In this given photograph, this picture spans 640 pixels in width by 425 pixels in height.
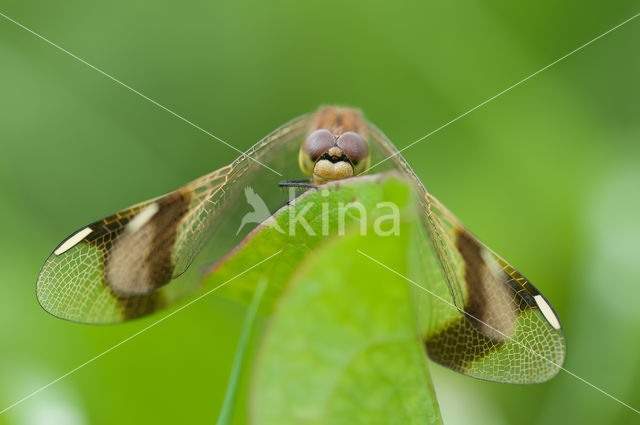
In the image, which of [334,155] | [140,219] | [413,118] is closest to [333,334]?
[140,219]

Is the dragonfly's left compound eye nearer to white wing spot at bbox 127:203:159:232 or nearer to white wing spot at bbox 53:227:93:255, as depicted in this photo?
white wing spot at bbox 127:203:159:232

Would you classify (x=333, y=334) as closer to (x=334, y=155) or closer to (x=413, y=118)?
(x=334, y=155)

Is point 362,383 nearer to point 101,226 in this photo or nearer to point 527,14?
point 101,226

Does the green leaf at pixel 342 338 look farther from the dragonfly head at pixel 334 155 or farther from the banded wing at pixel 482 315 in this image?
the dragonfly head at pixel 334 155

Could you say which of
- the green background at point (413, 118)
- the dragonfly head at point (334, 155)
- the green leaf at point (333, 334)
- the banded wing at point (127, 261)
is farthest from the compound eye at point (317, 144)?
the green leaf at point (333, 334)

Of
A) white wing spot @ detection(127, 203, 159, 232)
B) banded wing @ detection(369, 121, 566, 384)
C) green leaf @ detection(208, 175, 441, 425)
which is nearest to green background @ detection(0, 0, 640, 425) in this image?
white wing spot @ detection(127, 203, 159, 232)

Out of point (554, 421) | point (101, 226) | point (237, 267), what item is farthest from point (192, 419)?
point (554, 421)
